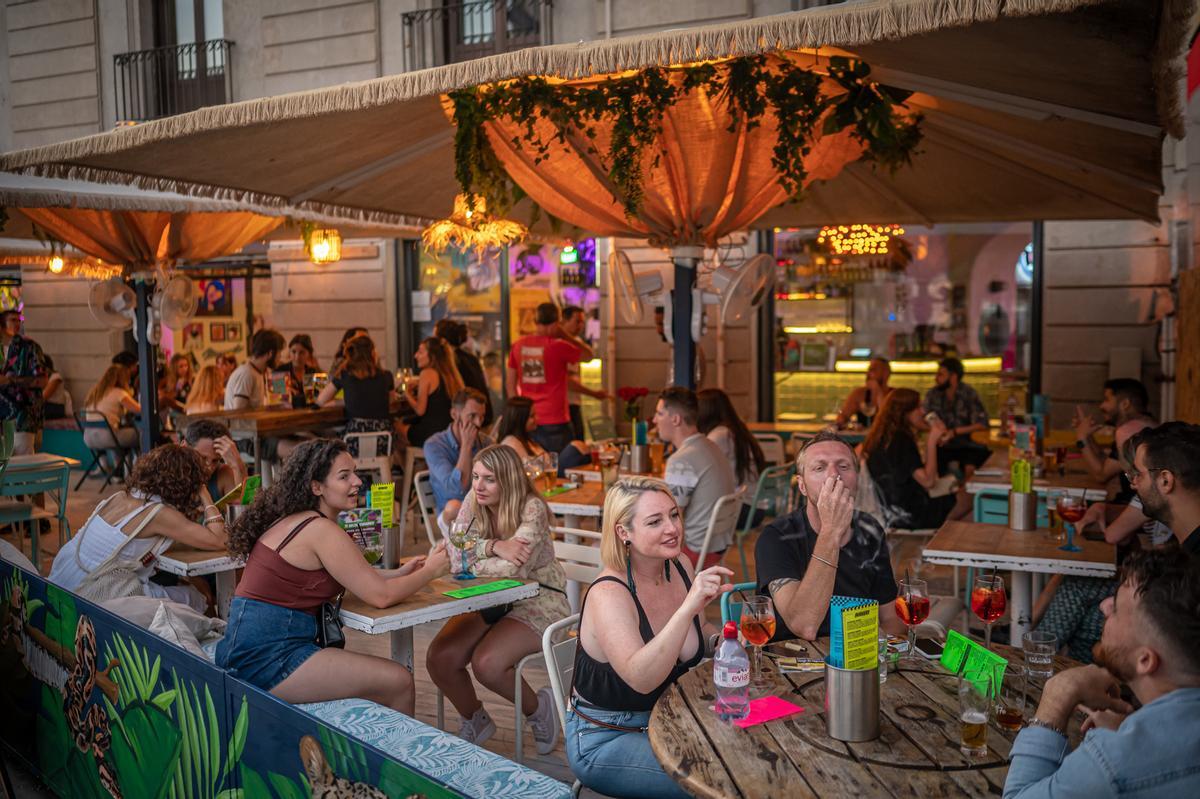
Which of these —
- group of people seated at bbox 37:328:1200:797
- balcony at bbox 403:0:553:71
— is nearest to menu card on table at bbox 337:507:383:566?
group of people seated at bbox 37:328:1200:797

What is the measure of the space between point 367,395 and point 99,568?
14.5 feet

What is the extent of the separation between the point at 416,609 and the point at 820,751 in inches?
70.5

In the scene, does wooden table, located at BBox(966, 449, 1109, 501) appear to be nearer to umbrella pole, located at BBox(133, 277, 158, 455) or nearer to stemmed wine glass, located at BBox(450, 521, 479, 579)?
stemmed wine glass, located at BBox(450, 521, 479, 579)

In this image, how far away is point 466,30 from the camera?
1238cm

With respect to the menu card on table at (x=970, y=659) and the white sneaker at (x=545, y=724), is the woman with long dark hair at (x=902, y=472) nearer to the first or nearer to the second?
the white sneaker at (x=545, y=724)

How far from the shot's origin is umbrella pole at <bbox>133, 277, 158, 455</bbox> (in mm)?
9156

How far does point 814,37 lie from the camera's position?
3297 millimetres

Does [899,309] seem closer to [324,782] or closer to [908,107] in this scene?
[908,107]

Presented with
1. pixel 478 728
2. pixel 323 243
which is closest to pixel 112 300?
pixel 323 243

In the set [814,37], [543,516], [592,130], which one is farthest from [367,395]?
[814,37]

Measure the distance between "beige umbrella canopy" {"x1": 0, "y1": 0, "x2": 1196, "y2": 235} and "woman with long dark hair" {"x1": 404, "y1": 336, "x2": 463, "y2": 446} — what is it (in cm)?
181

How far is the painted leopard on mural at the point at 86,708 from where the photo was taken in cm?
340

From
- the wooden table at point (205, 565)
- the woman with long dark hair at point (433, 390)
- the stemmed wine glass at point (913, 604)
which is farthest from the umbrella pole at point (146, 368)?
the stemmed wine glass at point (913, 604)

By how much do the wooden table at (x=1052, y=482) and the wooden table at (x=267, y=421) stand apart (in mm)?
5429
